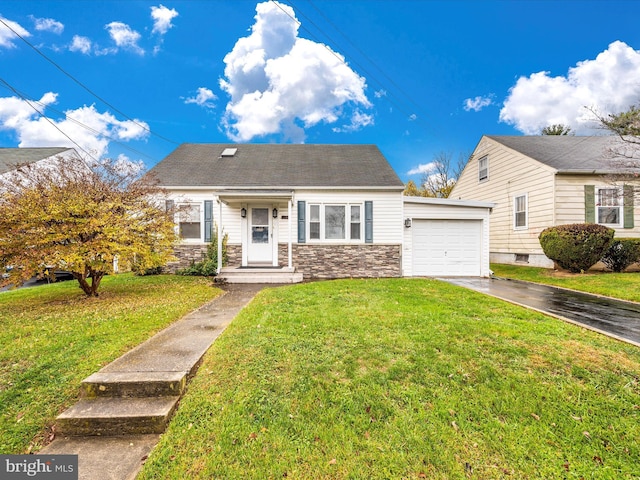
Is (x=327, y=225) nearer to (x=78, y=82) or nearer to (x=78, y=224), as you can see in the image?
(x=78, y=224)

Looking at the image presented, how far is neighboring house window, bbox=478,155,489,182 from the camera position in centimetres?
1438

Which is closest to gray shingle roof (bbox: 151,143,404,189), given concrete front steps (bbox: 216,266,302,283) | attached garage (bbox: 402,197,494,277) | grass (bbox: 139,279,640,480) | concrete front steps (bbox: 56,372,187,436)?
attached garage (bbox: 402,197,494,277)

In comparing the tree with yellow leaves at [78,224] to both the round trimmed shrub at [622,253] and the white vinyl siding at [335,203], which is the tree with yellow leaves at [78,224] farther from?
the round trimmed shrub at [622,253]

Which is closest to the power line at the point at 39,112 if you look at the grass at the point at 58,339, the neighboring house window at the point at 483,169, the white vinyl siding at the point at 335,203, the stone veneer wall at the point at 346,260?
the white vinyl siding at the point at 335,203

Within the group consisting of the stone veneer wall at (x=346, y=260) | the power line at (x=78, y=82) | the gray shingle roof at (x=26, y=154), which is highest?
the power line at (x=78, y=82)

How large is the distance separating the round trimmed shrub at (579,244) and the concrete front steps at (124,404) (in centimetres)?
1191

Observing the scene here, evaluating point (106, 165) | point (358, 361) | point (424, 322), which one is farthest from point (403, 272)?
point (106, 165)

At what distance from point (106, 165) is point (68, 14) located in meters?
9.68

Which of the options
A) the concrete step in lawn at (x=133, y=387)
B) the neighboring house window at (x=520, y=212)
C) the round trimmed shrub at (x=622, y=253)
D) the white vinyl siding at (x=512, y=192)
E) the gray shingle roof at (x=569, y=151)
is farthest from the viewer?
the neighboring house window at (x=520, y=212)

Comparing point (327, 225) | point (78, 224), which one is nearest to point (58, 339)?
point (78, 224)

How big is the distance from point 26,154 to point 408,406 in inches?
930

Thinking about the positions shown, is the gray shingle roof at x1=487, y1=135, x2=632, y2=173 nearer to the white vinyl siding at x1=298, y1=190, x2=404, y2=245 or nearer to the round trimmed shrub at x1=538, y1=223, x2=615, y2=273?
the round trimmed shrub at x1=538, y1=223, x2=615, y2=273

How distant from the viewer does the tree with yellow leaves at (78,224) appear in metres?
5.28

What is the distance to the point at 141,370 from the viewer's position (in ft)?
9.63
